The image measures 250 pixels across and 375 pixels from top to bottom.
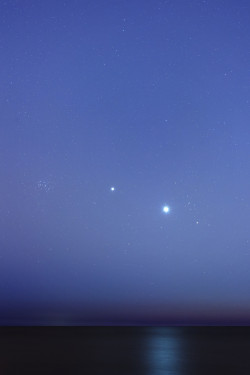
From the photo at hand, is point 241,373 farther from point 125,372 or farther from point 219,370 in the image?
point 125,372

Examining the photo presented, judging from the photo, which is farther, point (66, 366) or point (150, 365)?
point (150, 365)

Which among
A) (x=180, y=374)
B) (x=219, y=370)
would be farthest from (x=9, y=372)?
(x=219, y=370)

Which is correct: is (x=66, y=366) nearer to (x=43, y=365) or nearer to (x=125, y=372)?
(x=43, y=365)

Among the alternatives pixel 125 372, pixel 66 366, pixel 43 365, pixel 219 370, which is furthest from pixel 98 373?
pixel 219 370

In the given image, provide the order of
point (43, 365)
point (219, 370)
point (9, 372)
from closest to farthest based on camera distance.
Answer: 1. point (9, 372)
2. point (219, 370)
3. point (43, 365)

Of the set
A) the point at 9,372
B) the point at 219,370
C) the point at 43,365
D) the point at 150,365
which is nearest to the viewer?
the point at 9,372

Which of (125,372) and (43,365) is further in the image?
(43,365)

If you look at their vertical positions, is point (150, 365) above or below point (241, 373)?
above

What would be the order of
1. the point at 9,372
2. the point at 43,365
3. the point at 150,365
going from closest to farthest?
the point at 9,372 → the point at 43,365 → the point at 150,365

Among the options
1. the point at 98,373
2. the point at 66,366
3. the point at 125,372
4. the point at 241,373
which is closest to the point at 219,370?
the point at 241,373
